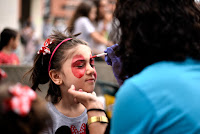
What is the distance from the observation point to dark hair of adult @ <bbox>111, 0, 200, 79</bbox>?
126 centimetres

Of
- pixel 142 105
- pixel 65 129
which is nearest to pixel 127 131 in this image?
pixel 142 105

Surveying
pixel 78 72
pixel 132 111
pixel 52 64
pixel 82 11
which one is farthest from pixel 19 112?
pixel 82 11

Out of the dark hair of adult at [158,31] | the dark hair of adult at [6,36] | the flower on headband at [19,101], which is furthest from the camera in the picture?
A: the dark hair of adult at [6,36]

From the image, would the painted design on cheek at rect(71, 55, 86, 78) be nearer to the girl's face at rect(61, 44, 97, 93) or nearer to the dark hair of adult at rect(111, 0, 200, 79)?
the girl's face at rect(61, 44, 97, 93)

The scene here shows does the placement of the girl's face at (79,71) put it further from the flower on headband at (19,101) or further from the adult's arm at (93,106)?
the flower on headband at (19,101)

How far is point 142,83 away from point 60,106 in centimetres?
101

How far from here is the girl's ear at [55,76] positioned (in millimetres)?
2086

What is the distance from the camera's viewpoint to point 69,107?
2057 mm

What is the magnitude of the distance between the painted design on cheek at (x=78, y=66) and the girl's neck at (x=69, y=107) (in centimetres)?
20

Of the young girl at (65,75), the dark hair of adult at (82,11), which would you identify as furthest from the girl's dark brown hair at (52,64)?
the dark hair of adult at (82,11)

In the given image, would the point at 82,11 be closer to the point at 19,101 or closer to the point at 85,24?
the point at 85,24

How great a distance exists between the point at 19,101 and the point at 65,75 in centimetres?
107

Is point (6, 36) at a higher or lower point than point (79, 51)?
lower

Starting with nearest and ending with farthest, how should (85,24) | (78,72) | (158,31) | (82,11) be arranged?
(158,31)
(78,72)
(85,24)
(82,11)
